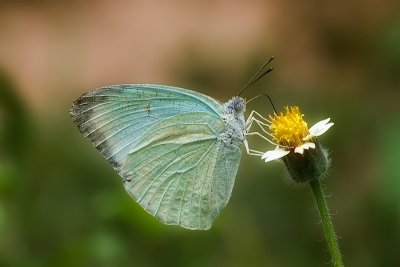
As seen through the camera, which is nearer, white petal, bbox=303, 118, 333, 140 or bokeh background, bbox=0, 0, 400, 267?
white petal, bbox=303, 118, 333, 140

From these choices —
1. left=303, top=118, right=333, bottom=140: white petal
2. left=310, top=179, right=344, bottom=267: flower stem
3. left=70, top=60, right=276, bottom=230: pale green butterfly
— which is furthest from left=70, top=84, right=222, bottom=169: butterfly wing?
left=310, top=179, right=344, bottom=267: flower stem

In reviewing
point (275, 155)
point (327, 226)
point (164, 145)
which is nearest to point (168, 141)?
point (164, 145)

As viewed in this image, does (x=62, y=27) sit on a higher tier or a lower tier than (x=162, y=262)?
higher

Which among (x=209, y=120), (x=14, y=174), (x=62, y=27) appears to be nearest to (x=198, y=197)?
(x=209, y=120)

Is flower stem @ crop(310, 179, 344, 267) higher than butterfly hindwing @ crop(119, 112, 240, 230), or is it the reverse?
butterfly hindwing @ crop(119, 112, 240, 230)

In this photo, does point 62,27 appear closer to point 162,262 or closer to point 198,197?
point 162,262

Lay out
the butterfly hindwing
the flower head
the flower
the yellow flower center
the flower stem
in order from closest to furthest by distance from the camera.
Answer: the flower stem
the flower head
the flower
the yellow flower center
the butterfly hindwing

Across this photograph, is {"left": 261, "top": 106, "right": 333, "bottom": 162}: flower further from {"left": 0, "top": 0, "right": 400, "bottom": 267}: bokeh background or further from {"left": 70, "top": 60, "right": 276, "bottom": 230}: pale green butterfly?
{"left": 70, "top": 60, "right": 276, "bottom": 230}: pale green butterfly

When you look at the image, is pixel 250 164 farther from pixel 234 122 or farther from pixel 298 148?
pixel 298 148
